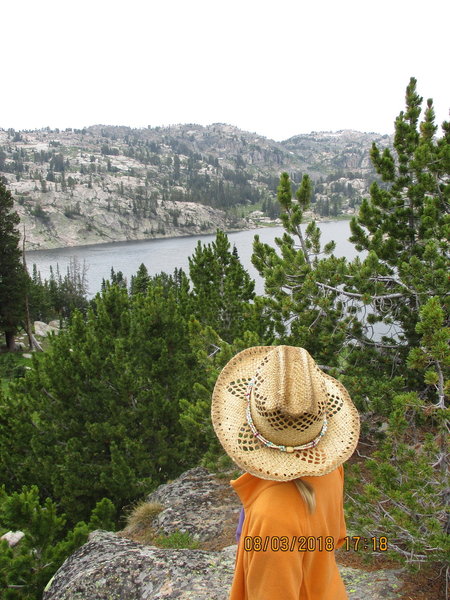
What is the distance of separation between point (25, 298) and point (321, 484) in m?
38.6

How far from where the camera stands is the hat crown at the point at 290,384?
1.74 meters

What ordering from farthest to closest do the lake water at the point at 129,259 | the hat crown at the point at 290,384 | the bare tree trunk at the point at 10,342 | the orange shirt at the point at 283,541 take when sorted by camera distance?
the lake water at the point at 129,259 < the bare tree trunk at the point at 10,342 < the hat crown at the point at 290,384 < the orange shirt at the point at 283,541

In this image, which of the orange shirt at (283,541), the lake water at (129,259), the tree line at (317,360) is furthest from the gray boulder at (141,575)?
the lake water at (129,259)

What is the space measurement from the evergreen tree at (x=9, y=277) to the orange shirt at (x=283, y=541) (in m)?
37.2

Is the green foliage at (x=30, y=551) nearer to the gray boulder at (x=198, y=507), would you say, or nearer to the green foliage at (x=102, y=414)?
the gray boulder at (x=198, y=507)

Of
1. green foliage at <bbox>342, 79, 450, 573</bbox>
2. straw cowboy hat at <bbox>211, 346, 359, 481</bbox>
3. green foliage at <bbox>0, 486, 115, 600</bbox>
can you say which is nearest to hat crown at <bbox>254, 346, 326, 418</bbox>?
straw cowboy hat at <bbox>211, 346, 359, 481</bbox>

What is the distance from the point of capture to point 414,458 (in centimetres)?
401

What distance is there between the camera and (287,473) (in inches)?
67.0

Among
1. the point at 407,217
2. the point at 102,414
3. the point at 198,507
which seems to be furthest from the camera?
the point at 102,414

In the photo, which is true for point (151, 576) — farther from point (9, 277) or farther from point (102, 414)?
point (9, 277)

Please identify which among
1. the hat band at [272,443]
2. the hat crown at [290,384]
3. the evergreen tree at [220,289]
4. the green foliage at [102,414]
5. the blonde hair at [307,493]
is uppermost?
the hat crown at [290,384]

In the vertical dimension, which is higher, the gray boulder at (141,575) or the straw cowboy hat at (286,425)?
the straw cowboy hat at (286,425)

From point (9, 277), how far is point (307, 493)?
37.8 m

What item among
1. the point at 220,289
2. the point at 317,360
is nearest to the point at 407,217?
the point at 317,360
